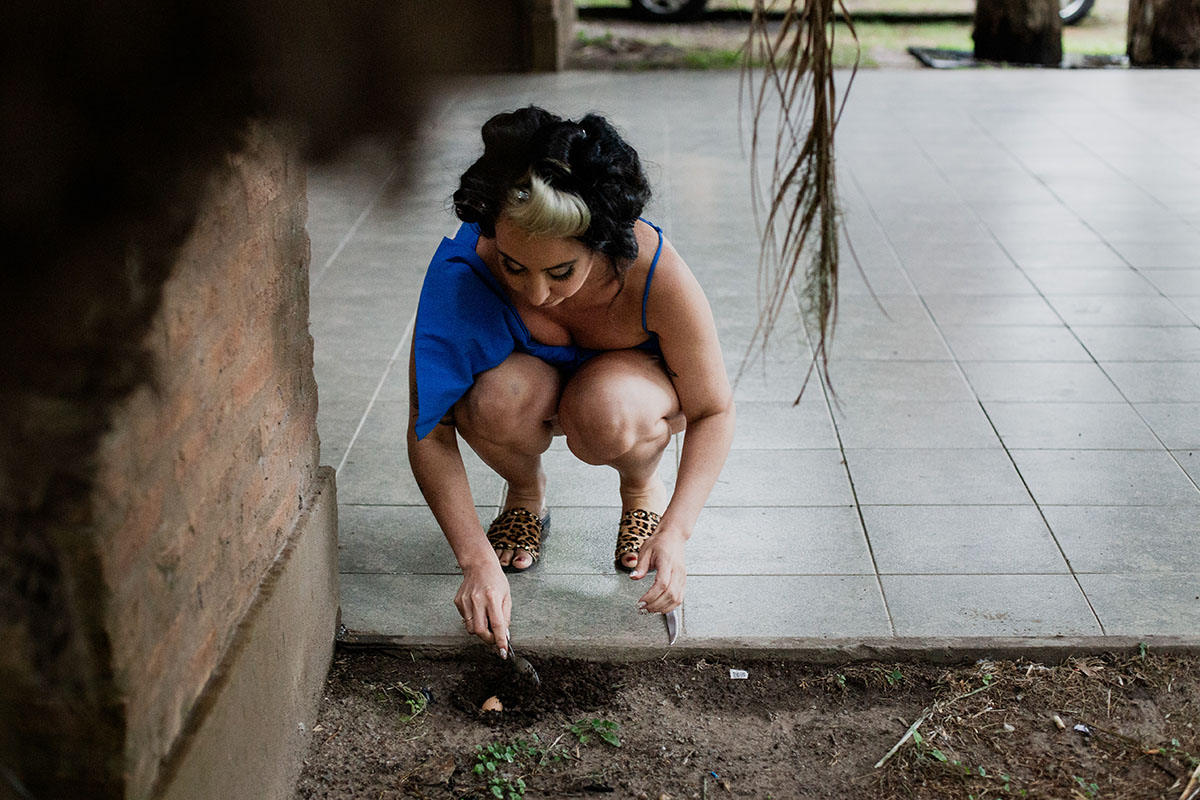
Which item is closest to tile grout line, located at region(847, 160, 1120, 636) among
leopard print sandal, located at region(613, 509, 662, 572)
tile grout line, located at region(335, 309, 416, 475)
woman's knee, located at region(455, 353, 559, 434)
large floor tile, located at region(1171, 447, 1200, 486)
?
large floor tile, located at region(1171, 447, 1200, 486)

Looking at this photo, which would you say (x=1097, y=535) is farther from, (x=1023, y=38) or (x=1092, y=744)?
(x=1023, y=38)

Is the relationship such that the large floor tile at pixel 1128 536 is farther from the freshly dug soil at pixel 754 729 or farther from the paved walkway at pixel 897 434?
the freshly dug soil at pixel 754 729

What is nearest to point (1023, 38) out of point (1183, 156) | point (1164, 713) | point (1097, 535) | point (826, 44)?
point (1183, 156)

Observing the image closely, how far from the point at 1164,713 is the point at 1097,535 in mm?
643

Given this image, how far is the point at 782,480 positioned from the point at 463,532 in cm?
111

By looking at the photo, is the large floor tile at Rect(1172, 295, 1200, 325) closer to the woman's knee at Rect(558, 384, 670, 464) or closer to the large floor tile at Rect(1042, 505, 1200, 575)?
the large floor tile at Rect(1042, 505, 1200, 575)

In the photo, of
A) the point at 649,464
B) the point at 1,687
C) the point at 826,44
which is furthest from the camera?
the point at 649,464

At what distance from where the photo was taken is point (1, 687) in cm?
111

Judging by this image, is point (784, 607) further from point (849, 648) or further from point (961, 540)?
point (961, 540)

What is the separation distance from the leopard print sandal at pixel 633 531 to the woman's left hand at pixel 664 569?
44 cm

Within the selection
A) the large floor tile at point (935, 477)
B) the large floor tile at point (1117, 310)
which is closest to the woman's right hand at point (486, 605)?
the large floor tile at point (935, 477)

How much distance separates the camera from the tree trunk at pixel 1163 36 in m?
8.70

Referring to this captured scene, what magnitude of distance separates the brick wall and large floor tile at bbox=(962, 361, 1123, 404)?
88.1 inches

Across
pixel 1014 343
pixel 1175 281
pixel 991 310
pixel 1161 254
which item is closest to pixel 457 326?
pixel 1014 343
